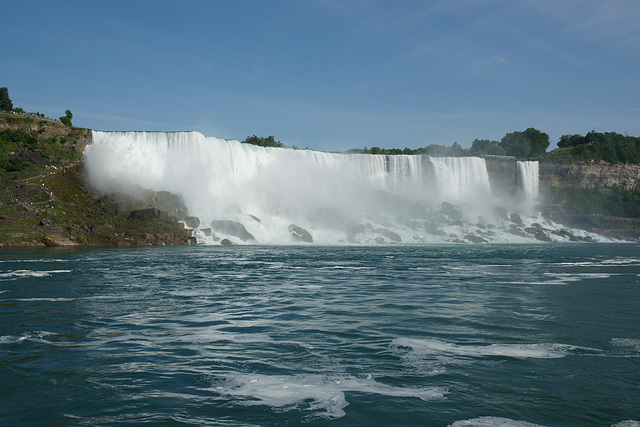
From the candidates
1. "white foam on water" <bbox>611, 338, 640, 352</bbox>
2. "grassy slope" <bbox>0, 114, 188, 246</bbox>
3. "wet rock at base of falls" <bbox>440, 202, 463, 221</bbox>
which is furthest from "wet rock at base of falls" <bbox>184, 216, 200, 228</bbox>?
"white foam on water" <bbox>611, 338, 640, 352</bbox>

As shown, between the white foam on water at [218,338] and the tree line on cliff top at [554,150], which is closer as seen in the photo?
the white foam on water at [218,338]

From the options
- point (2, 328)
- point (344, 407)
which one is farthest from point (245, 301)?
point (344, 407)

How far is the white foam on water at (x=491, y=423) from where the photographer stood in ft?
15.1

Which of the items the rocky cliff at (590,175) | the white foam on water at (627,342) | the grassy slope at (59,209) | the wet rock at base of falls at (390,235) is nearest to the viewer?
the white foam on water at (627,342)

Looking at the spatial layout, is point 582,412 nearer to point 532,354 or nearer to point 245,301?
point 532,354

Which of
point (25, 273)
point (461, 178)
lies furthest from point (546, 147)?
point (25, 273)

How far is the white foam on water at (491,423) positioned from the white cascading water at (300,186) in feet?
129

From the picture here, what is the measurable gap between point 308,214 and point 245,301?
136 ft

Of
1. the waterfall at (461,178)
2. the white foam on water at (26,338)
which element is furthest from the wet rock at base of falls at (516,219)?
the white foam on water at (26,338)

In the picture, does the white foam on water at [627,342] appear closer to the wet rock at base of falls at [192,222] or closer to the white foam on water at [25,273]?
the white foam on water at [25,273]

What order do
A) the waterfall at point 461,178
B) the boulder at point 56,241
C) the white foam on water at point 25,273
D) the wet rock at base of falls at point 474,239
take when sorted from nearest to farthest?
A: the white foam on water at point 25,273 → the boulder at point 56,241 → the wet rock at base of falls at point 474,239 → the waterfall at point 461,178

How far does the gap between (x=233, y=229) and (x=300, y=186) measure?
44.8 ft

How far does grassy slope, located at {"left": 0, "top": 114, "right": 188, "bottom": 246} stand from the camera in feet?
119

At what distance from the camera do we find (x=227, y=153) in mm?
52438
